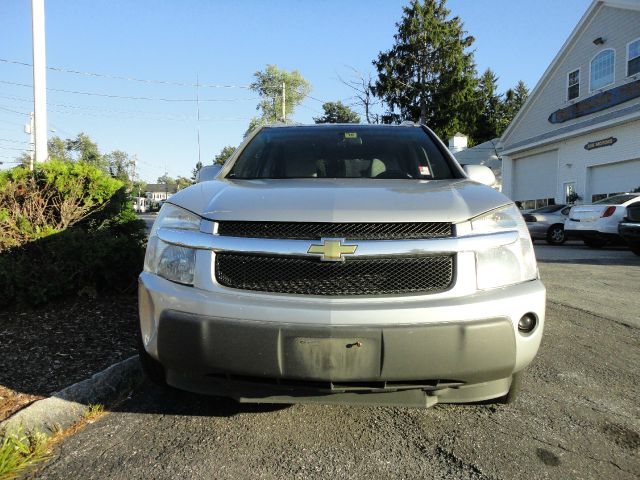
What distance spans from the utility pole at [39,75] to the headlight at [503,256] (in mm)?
7100

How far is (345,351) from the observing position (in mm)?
2096

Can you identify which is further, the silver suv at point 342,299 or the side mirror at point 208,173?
the side mirror at point 208,173

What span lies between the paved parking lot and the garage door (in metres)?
16.1

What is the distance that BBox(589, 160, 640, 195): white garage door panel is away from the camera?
16734 mm

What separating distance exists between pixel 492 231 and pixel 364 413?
124 cm

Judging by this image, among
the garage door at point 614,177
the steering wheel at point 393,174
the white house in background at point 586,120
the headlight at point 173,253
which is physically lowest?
the headlight at point 173,253

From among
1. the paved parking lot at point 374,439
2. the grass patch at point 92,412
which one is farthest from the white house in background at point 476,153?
the grass patch at point 92,412

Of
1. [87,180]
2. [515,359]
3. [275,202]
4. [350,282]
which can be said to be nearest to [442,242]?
[350,282]

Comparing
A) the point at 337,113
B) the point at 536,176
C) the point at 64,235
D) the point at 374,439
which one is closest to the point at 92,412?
the point at 374,439

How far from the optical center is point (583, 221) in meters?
12.6

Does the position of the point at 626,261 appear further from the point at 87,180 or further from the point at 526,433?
the point at 87,180

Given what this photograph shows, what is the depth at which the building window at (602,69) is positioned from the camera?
18.7 m

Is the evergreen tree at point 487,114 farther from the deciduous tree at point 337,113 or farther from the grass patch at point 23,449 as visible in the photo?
the grass patch at point 23,449

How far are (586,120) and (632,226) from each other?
11.2 m
